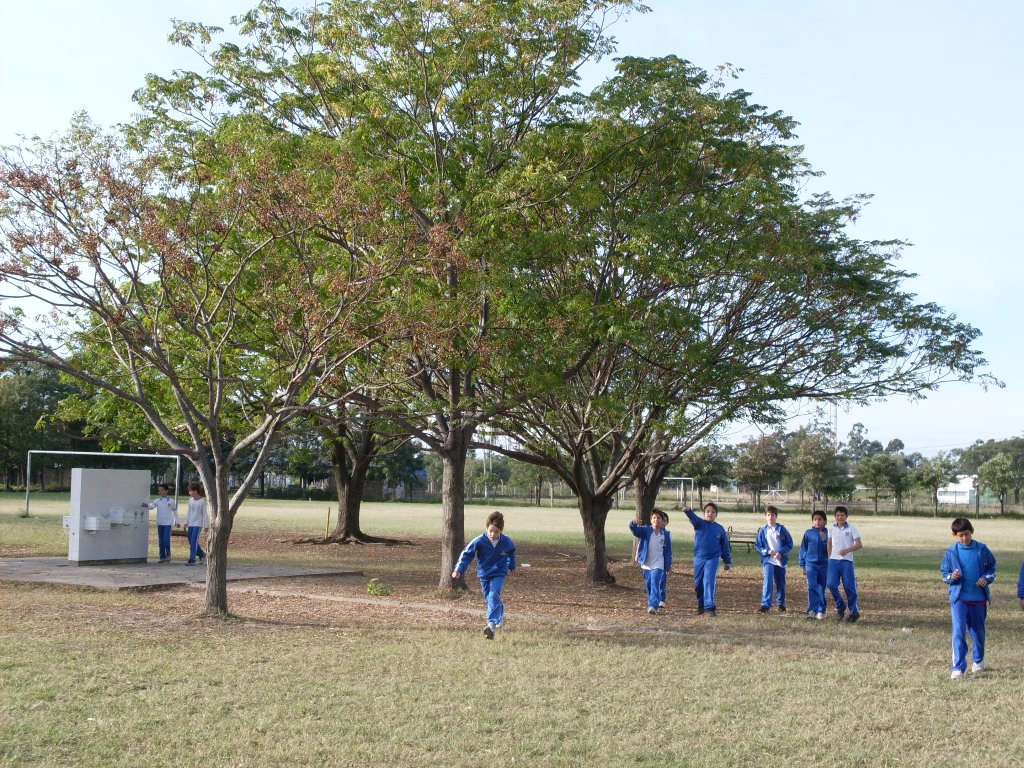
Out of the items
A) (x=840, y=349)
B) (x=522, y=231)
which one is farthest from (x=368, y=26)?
(x=840, y=349)

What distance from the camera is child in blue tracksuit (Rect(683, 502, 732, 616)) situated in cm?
1468

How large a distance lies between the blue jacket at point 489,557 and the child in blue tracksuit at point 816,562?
16.7 ft

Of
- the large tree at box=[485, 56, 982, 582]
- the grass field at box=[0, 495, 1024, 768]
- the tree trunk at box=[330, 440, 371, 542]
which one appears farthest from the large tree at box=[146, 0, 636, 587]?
the tree trunk at box=[330, 440, 371, 542]

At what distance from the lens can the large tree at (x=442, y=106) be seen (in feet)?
46.2

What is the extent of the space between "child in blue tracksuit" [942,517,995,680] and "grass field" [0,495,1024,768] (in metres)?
0.38

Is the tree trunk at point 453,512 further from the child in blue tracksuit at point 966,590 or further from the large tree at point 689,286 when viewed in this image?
the child in blue tracksuit at point 966,590

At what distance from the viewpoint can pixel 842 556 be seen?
Answer: 564 inches

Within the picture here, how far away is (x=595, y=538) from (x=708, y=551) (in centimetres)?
483

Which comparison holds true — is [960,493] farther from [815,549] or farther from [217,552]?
[217,552]

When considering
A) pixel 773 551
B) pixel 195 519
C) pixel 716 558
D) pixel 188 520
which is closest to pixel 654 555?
pixel 716 558

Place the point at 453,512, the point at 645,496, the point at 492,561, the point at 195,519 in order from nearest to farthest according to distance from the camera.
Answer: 1. the point at 492,561
2. the point at 453,512
3. the point at 195,519
4. the point at 645,496

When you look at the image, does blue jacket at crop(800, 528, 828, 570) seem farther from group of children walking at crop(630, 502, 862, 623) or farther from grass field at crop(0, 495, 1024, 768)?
grass field at crop(0, 495, 1024, 768)

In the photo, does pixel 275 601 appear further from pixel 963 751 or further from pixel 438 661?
pixel 963 751

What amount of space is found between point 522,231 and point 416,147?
2.09 m
